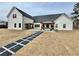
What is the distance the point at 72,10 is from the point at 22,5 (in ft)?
5.21

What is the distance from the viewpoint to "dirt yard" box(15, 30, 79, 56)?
3.66 meters

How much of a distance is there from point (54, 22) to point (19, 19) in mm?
1209

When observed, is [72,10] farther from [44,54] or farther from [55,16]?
[44,54]

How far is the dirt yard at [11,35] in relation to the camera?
439 centimetres

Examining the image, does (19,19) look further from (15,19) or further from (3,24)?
(3,24)

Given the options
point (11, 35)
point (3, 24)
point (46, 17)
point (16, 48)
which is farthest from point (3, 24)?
point (46, 17)

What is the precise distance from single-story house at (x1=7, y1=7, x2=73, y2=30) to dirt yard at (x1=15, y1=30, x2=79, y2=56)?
25cm

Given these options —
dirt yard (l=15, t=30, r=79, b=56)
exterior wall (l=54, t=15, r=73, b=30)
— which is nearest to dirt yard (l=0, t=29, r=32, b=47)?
dirt yard (l=15, t=30, r=79, b=56)

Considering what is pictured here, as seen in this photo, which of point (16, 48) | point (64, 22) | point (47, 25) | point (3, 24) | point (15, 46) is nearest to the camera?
point (16, 48)

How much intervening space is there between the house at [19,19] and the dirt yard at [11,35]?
0.14m

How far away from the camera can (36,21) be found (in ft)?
16.0

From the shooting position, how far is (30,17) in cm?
466

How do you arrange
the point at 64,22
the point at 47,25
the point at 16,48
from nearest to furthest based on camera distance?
the point at 16,48, the point at 64,22, the point at 47,25

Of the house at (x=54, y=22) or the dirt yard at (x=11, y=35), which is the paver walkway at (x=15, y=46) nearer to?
the dirt yard at (x=11, y=35)
